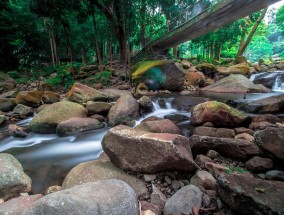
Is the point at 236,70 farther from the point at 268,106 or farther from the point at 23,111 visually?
the point at 23,111

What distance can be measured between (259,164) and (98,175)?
2058mm

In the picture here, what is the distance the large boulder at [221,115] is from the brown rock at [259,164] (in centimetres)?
156

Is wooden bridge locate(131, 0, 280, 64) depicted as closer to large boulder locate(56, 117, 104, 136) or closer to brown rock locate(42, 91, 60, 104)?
large boulder locate(56, 117, 104, 136)

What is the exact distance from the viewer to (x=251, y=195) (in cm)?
163

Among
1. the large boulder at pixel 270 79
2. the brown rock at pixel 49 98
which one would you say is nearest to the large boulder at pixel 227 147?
the brown rock at pixel 49 98

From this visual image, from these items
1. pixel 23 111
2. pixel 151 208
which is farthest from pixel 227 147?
pixel 23 111

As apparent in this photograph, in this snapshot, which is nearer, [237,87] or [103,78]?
[237,87]

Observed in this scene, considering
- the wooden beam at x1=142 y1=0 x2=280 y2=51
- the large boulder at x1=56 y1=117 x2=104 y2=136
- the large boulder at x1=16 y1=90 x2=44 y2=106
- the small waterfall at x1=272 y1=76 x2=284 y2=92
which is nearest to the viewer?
the large boulder at x1=56 y1=117 x2=104 y2=136

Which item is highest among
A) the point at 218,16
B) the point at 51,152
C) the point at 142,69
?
the point at 218,16

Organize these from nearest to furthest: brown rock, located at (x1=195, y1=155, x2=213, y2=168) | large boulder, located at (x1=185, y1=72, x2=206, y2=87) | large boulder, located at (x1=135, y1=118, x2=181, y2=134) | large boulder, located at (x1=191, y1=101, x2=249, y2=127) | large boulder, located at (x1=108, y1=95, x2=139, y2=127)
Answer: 1. brown rock, located at (x1=195, y1=155, x2=213, y2=168)
2. large boulder, located at (x1=135, y1=118, x2=181, y2=134)
3. large boulder, located at (x1=191, y1=101, x2=249, y2=127)
4. large boulder, located at (x1=108, y1=95, x2=139, y2=127)
5. large boulder, located at (x1=185, y1=72, x2=206, y2=87)

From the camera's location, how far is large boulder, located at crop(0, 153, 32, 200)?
2344mm

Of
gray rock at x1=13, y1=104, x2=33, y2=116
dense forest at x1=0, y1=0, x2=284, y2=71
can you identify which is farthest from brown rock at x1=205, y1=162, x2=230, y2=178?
dense forest at x1=0, y1=0, x2=284, y2=71

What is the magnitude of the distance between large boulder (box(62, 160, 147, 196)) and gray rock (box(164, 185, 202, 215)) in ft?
1.46

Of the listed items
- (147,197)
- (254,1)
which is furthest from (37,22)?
(147,197)
